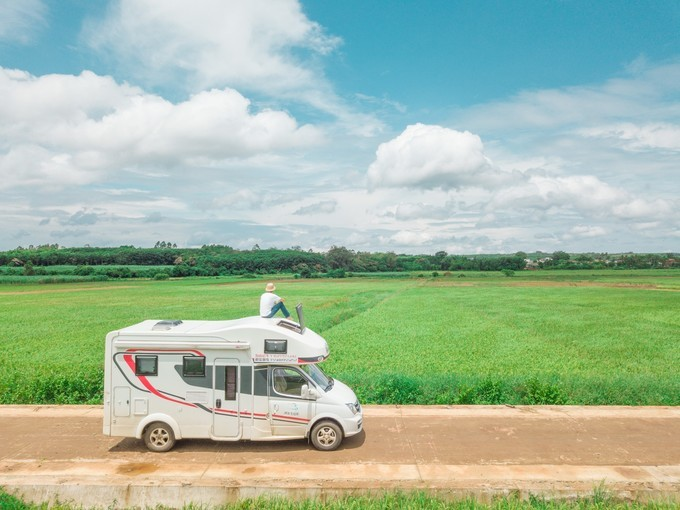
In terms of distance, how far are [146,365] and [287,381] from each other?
3.09 meters

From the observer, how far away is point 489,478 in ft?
31.3

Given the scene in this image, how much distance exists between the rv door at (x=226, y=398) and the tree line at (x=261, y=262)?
105 metres

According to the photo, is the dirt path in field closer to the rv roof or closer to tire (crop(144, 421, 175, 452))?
tire (crop(144, 421, 175, 452))

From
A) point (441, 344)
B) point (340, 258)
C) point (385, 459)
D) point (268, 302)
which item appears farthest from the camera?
point (340, 258)

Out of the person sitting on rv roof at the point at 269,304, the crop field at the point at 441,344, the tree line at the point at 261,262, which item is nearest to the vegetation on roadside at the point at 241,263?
the tree line at the point at 261,262

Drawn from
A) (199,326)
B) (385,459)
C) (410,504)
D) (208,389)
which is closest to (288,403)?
(208,389)

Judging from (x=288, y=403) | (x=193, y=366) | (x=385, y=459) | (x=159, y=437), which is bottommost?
(x=385, y=459)

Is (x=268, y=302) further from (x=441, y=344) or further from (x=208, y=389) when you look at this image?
(x=441, y=344)

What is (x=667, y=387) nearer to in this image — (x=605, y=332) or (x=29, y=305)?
(x=605, y=332)

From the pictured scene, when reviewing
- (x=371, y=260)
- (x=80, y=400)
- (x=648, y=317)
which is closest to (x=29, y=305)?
(x=80, y=400)

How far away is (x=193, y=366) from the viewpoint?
10.8 metres

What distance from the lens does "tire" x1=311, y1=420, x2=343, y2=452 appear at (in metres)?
10.9

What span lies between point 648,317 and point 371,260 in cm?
11808

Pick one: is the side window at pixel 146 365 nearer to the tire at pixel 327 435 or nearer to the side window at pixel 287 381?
the side window at pixel 287 381
